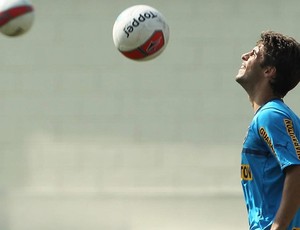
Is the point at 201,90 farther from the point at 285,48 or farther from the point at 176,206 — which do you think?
the point at 285,48

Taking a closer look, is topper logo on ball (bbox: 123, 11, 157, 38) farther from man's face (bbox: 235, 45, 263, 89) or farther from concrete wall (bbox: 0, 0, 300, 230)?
concrete wall (bbox: 0, 0, 300, 230)

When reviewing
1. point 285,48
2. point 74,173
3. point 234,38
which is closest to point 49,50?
point 74,173

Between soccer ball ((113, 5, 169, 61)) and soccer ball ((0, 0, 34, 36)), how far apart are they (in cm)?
90

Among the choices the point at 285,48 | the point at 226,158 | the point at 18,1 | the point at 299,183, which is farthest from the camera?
the point at 226,158

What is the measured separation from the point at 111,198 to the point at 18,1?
3.48 meters

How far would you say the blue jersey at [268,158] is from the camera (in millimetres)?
4074

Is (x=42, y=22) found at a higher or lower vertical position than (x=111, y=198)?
higher

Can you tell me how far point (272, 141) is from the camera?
4074 millimetres

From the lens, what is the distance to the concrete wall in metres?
9.81

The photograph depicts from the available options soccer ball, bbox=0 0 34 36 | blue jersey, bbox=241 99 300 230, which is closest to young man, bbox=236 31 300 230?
blue jersey, bbox=241 99 300 230

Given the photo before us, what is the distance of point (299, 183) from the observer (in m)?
4.01

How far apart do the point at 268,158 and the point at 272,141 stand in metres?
0.14

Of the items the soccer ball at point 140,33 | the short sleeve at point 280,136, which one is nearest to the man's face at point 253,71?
the short sleeve at point 280,136

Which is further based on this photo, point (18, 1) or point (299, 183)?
point (18, 1)
